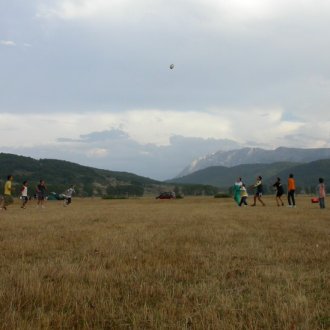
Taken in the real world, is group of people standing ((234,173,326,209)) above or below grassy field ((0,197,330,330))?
above

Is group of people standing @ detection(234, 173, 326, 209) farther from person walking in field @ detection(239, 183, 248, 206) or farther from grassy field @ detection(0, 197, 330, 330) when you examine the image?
grassy field @ detection(0, 197, 330, 330)

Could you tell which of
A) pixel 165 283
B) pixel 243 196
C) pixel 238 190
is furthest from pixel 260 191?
pixel 165 283

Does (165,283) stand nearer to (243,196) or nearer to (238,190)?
(243,196)

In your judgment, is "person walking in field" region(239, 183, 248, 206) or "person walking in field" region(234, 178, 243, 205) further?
"person walking in field" region(234, 178, 243, 205)

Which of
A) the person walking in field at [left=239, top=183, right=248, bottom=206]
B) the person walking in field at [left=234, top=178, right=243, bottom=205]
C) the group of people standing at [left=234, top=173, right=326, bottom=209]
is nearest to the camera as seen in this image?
the group of people standing at [left=234, top=173, right=326, bottom=209]

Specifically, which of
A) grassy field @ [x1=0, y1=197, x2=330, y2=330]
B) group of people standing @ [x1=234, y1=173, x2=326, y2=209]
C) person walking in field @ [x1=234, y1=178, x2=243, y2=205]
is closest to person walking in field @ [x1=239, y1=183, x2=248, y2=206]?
group of people standing @ [x1=234, y1=173, x2=326, y2=209]

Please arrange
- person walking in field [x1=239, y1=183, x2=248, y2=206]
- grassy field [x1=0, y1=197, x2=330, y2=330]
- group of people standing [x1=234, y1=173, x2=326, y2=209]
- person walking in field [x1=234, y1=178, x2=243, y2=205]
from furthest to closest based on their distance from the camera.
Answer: person walking in field [x1=234, y1=178, x2=243, y2=205]
person walking in field [x1=239, y1=183, x2=248, y2=206]
group of people standing [x1=234, y1=173, x2=326, y2=209]
grassy field [x1=0, y1=197, x2=330, y2=330]

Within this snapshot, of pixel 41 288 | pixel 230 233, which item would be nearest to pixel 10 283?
pixel 41 288

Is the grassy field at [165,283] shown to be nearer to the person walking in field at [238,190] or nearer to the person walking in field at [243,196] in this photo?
the person walking in field at [243,196]

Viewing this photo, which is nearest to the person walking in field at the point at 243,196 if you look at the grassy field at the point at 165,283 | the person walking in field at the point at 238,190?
the person walking in field at the point at 238,190

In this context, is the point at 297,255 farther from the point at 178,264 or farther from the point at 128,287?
the point at 128,287

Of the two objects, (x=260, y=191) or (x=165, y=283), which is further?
(x=260, y=191)

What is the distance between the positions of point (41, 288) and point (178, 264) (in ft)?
9.74

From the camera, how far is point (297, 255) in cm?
970
